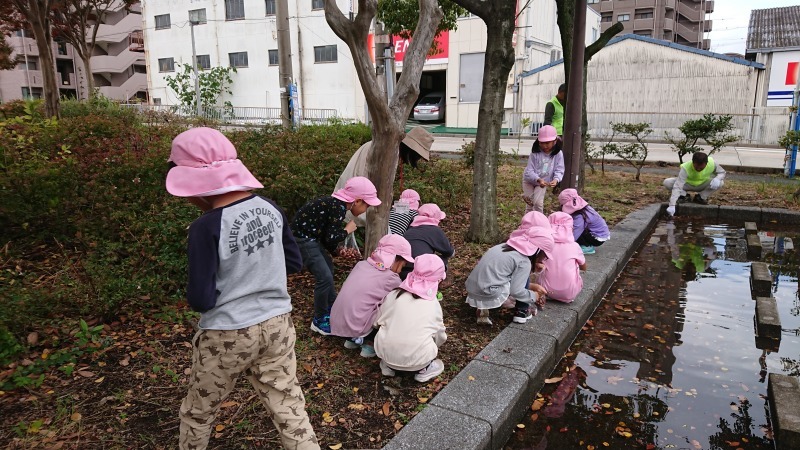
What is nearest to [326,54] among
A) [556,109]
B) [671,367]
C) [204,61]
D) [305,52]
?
[305,52]

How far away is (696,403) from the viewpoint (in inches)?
143

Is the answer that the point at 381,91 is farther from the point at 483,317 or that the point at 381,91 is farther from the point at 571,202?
the point at 571,202

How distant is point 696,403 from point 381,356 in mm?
2196

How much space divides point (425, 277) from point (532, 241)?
1.30m

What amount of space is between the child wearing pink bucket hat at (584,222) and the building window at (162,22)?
1356 inches

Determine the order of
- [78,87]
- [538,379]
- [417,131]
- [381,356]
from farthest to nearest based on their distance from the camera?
[78,87] → [417,131] → [538,379] → [381,356]

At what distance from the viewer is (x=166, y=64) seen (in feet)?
112

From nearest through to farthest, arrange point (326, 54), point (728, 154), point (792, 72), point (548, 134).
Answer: point (548, 134), point (728, 154), point (792, 72), point (326, 54)

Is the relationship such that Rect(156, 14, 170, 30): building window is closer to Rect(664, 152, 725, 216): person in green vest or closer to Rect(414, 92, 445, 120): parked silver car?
Rect(414, 92, 445, 120): parked silver car

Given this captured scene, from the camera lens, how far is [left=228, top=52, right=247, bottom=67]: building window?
31844 millimetres

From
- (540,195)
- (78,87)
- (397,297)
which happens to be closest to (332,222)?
(397,297)

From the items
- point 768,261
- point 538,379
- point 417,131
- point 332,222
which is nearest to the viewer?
point 538,379

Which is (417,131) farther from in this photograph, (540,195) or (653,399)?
(653,399)

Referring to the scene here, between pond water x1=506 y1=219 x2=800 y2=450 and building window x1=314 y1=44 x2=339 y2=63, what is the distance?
26.0m
